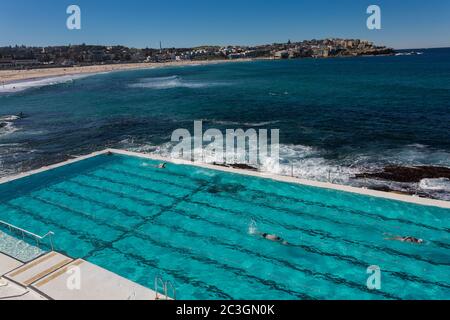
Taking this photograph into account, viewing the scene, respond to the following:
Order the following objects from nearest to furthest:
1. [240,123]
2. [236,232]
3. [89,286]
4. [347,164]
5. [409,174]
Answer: [89,286], [236,232], [409,174], [347,164], [240,123]

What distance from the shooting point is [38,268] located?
1072 centimetres

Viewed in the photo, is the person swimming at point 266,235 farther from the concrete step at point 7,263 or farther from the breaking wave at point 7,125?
the breaking wave at point 7,125

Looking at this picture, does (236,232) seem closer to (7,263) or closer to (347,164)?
(7,263)

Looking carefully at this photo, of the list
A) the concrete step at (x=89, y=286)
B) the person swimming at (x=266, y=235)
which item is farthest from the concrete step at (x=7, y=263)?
the person swimming at (x=266, y=235)

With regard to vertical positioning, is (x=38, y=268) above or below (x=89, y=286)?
above

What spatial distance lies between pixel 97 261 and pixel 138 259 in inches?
55.4

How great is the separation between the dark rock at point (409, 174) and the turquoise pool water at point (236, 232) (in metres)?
5.05

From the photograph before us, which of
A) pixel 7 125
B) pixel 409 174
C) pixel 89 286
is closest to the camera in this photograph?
pixel 89 286

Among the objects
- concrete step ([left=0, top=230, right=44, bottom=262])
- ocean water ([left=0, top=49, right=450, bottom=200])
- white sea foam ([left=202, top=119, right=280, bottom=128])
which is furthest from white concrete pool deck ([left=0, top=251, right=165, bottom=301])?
white sea foam ([left=202, top=119, right=280, bottom=128])

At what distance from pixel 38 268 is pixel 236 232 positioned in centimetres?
691

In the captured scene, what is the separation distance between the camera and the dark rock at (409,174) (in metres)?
19.2

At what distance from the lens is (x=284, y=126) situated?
33.8 metres

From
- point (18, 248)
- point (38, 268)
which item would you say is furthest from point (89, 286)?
point (18, 248)
